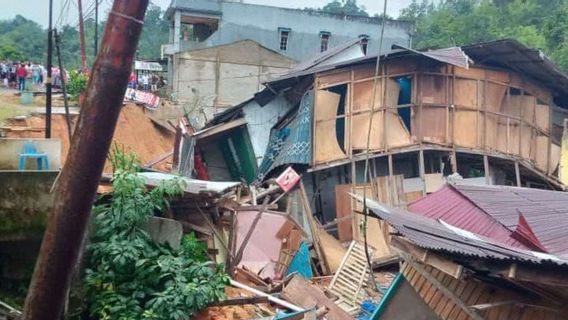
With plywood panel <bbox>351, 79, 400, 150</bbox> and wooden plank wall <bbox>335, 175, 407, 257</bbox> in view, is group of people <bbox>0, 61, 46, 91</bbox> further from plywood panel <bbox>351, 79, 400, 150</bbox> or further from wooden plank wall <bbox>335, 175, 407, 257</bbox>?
wooden plank wall <bbox>335, 175, 407, 257</bbox>

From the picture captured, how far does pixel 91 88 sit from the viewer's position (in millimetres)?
2420

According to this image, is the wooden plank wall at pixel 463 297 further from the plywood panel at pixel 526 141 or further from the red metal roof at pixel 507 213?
the plywood panel at pixel 526 141

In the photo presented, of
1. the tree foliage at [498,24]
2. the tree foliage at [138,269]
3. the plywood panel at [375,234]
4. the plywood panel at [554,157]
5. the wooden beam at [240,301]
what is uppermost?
the tree foliage at [498,24]

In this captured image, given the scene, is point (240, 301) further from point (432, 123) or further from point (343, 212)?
point (432, 123)

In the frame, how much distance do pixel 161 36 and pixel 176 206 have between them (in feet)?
166

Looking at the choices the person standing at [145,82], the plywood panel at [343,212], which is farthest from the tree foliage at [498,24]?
the plywood panel at [343,212]

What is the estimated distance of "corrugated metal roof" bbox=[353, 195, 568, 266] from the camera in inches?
145

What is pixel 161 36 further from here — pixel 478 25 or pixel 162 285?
pixel 162 285

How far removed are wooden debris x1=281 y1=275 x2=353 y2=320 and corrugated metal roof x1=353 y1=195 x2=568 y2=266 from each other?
129 inches

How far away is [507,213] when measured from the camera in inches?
247

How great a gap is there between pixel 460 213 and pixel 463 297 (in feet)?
4.69

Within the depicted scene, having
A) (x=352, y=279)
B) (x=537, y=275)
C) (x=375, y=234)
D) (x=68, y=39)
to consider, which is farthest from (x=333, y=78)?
(x=68, y=39)

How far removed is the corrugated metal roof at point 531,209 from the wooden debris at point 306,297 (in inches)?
117

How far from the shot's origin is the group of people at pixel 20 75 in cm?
2505
